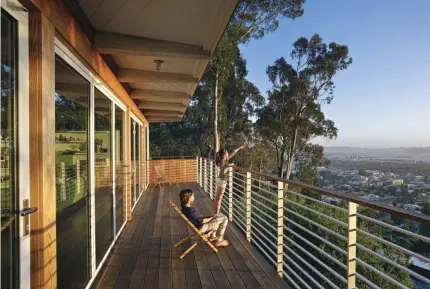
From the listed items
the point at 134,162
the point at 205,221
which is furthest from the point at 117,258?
the point at 134,162

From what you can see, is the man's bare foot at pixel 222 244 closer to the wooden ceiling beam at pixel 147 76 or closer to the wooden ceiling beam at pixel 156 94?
the wooden ceiling beam at pixel 147 76

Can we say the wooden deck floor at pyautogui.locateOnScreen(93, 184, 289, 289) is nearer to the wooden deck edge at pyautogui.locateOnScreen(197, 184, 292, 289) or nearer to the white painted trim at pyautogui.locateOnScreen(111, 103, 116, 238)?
the wooden deck edge at pyautogui.locateOnScreen(197, 184, 292, 289)

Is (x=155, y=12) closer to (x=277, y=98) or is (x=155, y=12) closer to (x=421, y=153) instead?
(x=277, y=98)

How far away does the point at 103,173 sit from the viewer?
3.37m

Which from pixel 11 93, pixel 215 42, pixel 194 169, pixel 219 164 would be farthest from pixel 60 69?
pixel 194 169

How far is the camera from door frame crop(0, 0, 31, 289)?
1.46 metres

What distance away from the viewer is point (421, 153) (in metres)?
34.3

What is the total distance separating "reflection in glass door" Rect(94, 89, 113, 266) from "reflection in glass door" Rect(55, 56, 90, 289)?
1.28ft

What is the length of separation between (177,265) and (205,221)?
0.65m

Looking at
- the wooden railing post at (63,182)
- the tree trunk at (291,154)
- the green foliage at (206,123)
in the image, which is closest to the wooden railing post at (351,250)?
the wooden railing post at (63,182)

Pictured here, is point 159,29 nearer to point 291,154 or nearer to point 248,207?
point 248,207

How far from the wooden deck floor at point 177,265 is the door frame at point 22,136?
155 centimetres

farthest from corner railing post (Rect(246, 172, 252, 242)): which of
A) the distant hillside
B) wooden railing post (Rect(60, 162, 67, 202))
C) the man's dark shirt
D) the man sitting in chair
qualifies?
the distant hillside

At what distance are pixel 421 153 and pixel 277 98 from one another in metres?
21.0
